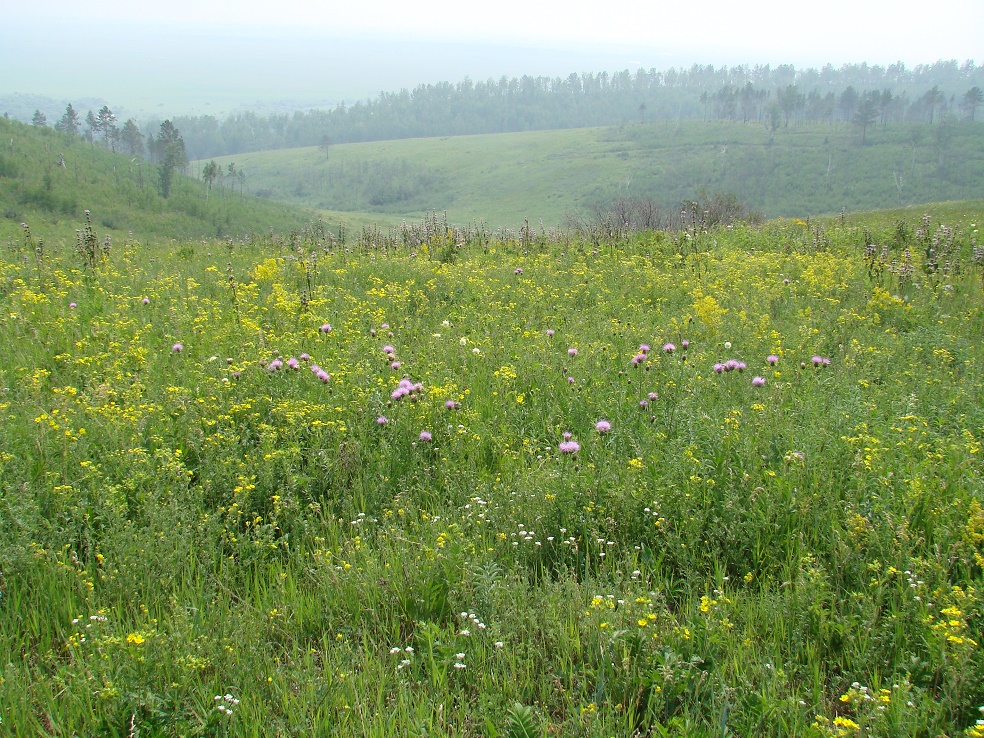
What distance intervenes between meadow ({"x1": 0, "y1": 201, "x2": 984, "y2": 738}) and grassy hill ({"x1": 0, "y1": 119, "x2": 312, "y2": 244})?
6889 cm

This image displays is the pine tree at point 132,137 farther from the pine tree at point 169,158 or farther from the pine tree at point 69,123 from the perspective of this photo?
the pine tree at point 169,158

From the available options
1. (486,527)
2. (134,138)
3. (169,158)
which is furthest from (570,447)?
(134,138)

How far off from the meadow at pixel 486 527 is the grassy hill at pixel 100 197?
226ft

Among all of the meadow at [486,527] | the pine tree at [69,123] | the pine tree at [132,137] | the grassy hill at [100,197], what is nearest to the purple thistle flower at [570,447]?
the meadow at [486,527]

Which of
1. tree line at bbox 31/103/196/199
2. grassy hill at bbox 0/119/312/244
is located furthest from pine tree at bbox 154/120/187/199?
grassy hill at bbox 0/119/312/244

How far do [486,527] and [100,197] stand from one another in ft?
320

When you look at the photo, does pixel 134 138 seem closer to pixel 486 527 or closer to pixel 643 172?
pixel 643 172

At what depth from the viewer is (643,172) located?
459ft

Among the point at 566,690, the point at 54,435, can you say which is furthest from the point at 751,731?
the point at 54,435

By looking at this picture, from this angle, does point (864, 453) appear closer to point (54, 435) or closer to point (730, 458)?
point (730, 458)

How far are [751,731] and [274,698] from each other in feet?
5.45

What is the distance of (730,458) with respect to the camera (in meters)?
3.75

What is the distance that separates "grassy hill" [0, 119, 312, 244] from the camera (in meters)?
74.8

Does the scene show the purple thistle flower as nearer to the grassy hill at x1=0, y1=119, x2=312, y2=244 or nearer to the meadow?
the meadow
